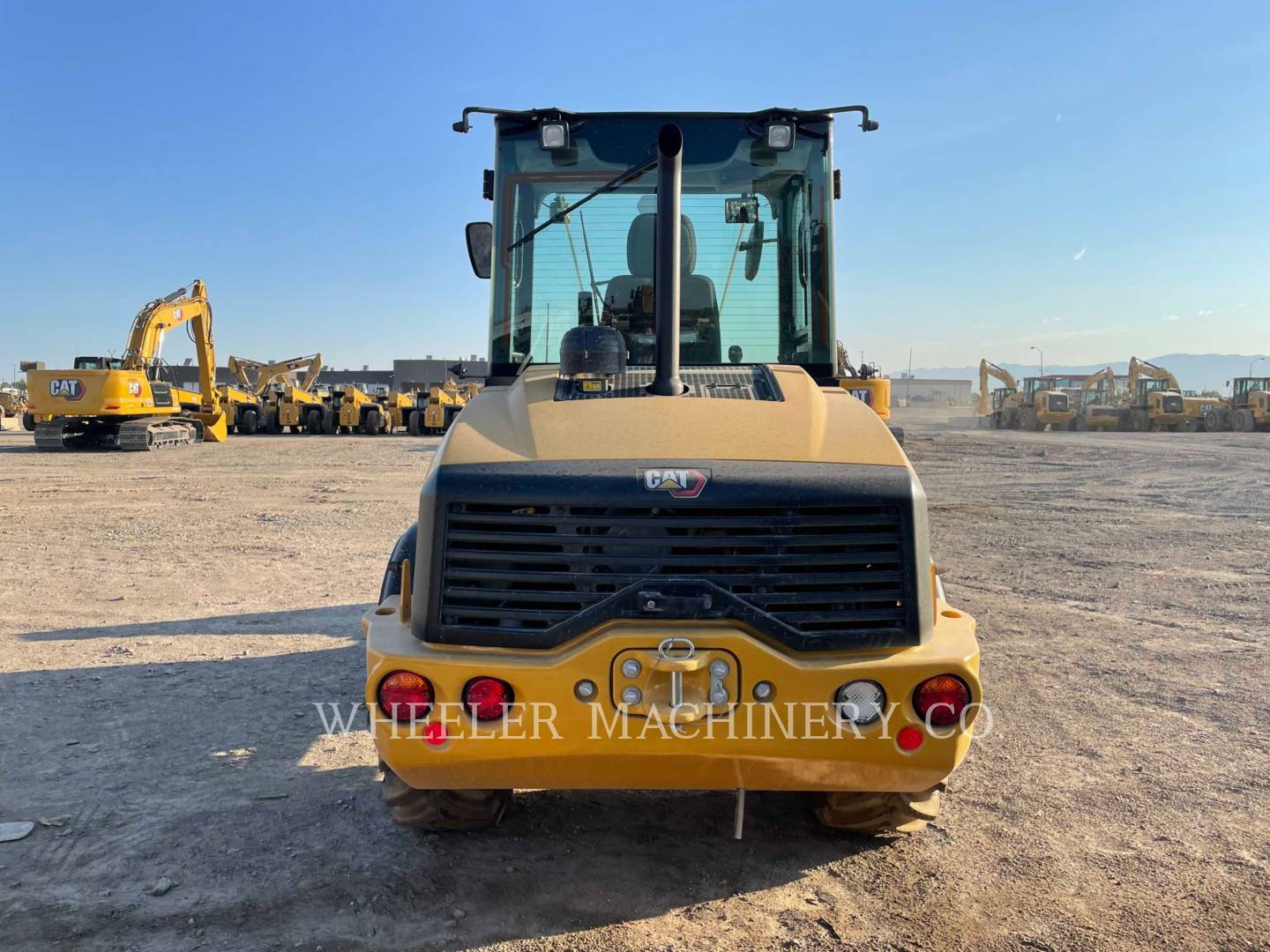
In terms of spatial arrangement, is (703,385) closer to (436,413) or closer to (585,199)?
(585,199)

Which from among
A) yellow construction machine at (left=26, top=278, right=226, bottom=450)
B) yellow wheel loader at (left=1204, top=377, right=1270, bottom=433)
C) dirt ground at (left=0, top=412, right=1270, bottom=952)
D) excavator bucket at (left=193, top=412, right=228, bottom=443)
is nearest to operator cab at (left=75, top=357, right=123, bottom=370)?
yellow construction machine at (left=26, top=278, right=226, bottom=450)

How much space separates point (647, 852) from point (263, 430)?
103 feet

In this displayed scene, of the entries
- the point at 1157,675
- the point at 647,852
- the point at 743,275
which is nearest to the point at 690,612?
the point at 647,852

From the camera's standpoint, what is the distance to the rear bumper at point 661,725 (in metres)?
2.65

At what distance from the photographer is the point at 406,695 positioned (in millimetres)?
2699

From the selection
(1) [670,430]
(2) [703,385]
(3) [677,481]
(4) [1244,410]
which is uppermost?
(4) [1244,410]

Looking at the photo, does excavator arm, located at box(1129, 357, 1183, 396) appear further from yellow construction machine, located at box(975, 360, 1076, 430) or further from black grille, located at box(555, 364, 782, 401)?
black grille, located at box(555, 364, 782, 401)

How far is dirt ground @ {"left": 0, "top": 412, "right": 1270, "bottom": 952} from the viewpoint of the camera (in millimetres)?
2820

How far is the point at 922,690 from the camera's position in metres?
2.71

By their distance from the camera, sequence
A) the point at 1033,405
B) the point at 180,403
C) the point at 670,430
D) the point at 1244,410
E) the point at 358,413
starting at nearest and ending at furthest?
the point at 670,430 → the point at 180,403 → the point at 358,413 → the point at 1244,410 → the point at 1033,405

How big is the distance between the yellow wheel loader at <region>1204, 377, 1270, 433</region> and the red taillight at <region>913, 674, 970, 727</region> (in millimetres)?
39555

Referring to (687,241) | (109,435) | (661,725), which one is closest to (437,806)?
(661,725)

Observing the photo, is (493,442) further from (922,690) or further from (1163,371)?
(1163,371)

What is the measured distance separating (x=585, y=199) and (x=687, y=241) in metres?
0.54
